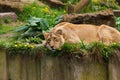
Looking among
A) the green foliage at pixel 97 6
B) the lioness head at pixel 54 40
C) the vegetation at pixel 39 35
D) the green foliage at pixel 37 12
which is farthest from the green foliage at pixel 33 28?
the green foliage at pixel 97 6

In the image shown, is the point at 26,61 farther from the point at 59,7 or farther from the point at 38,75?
the point at 59,7

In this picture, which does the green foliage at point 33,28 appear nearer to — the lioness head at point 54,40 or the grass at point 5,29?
the grass at point 5,29

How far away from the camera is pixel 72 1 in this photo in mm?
17641

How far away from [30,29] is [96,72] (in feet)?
12.9

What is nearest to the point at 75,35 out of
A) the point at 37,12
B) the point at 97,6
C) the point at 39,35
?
the point at 39,35

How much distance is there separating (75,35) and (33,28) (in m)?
2.75

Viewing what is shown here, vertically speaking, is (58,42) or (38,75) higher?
(58,42)

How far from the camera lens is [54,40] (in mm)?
9719

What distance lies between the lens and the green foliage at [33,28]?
1259 cm

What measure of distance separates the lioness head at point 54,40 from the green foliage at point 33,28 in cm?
261

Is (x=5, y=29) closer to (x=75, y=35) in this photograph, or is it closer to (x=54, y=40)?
(x=75, y=35)

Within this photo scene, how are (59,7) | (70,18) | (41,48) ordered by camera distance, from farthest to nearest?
1. (59,7)
2. (70,18)
3. (41,48)

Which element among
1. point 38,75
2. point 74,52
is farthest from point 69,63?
point 38,75

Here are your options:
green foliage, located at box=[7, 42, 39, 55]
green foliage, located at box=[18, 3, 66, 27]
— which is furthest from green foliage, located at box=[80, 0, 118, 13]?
green foliage, located at box=[7, 42, 39, 55]
